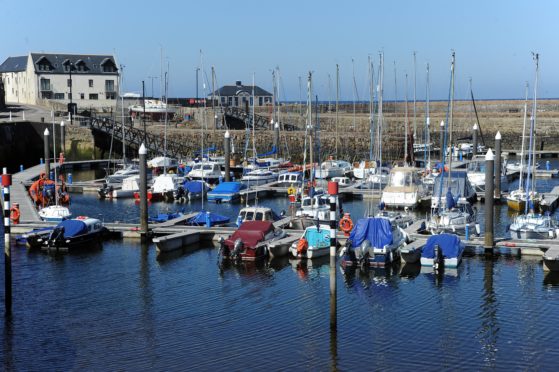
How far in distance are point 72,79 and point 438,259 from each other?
79104 millimetres

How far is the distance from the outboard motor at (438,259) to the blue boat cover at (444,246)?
154 mm

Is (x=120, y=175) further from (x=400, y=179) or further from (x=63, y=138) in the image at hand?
(x=400, y=179)

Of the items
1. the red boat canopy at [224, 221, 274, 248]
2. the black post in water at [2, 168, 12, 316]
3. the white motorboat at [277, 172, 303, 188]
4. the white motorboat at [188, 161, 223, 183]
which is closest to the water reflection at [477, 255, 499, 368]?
the red boat canopy at [224, 221, 274, 248]

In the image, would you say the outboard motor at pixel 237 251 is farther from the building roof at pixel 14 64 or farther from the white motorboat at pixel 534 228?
the building roof at pixel 14 64

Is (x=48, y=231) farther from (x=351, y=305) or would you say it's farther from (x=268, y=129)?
(x=268, y=129)

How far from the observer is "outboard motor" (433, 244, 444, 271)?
3129cm

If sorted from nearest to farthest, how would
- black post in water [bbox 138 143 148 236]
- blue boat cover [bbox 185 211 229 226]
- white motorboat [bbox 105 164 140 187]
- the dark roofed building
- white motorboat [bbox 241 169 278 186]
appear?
black post in water [bbox 138 143 148 236]
blue boat cover [bbox 185 211 229 226]
white motorboat [bbox 241 169 278 186]
white motorboat [bbox 105 164 140 187]
the dark roofed building

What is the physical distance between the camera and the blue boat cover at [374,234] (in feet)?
105

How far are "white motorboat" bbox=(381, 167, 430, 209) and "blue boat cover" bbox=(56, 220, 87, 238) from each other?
1669 cm

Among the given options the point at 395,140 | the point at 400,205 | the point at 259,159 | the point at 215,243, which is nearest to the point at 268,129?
the point at 395,140

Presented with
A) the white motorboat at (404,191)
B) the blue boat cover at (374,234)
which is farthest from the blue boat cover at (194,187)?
the blue boat cover at (374,234)

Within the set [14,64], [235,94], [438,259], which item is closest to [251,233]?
[438,259]

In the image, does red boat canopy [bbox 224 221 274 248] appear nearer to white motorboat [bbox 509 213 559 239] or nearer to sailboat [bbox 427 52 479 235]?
sailboat [bbox 427 52 479 235]

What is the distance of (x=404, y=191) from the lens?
4675 centimetres
